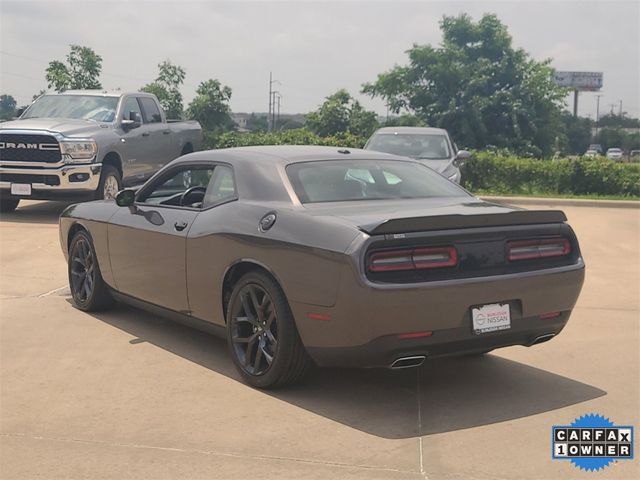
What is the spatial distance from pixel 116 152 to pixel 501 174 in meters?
9.18

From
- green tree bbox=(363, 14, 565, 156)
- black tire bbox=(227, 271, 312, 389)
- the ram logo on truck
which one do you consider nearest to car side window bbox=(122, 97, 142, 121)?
the ram logo on truck

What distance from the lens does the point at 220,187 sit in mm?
5449

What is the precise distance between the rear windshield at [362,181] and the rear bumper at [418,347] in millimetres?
1047

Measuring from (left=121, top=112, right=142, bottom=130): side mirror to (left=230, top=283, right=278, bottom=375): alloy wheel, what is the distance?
28.6 ft

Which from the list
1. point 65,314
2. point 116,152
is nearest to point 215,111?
point 116,152

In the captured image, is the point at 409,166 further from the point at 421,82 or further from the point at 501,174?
the point at 421,82

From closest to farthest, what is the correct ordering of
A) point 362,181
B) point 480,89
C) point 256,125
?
point 362,181
point 480,89
point 256,125

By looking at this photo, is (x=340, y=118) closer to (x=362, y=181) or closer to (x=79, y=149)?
(x=79, y=149)

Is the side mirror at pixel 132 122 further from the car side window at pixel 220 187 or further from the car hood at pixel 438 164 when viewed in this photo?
the car side window at pixel 220 187

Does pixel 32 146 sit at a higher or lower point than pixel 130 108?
lower

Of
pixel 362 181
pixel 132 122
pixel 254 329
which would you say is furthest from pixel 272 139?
pixel 254 329

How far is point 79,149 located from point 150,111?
2.69 metres

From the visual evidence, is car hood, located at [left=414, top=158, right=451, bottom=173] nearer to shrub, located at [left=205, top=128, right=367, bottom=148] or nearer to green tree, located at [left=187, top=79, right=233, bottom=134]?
shrub, located at [left=205, top=128, right=367, bottom=148]

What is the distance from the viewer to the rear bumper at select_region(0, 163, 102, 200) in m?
11.7
